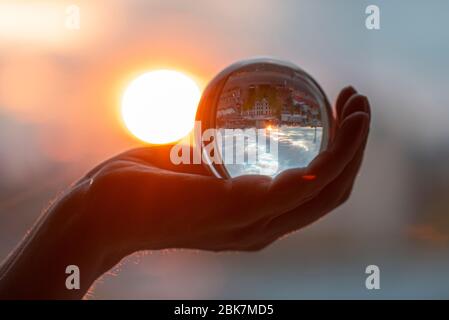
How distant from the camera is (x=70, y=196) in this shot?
0.68 metres

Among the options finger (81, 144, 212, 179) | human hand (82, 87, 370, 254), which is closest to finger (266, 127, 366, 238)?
human hand (82, 87, 370, 254)

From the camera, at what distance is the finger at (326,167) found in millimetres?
542

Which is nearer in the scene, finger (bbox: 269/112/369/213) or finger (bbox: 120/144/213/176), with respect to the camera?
finger (bbox: 269/112/369/213)

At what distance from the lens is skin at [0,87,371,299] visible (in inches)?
21.9

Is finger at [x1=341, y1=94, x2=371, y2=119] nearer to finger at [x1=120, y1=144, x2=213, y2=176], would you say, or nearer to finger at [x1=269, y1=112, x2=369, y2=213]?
finger at [x1=269, y1=112, x2=369, y2=213]

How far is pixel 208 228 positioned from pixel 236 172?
0.10 m

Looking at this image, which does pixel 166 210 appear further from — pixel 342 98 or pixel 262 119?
pixel 342 98

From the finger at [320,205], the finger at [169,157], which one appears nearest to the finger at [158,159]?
the finger at [169,157]

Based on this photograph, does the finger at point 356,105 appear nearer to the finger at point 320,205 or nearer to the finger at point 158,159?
the finger at point 320,205

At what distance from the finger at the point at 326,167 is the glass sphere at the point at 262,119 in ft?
0.29
